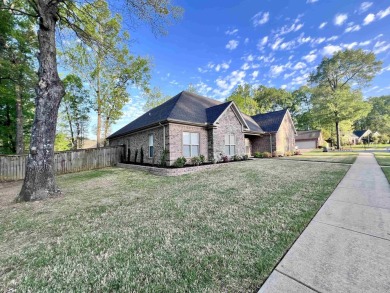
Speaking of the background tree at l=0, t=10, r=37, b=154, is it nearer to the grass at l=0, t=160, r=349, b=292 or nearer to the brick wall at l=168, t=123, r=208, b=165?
the brick wall at l=168, t=123, r=208, b=165

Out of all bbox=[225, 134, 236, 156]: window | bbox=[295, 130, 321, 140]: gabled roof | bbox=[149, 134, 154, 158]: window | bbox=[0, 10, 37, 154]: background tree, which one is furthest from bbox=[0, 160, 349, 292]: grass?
bbox=[295, 130, 321, 140]: gabled roof

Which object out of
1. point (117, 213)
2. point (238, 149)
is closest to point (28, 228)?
point (117, 213)

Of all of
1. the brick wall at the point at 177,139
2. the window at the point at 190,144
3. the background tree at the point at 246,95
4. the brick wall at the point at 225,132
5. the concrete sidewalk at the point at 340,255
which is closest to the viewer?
the concrete sidewalk at the point at 340,255

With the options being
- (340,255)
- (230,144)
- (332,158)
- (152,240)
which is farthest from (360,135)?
(152,240)

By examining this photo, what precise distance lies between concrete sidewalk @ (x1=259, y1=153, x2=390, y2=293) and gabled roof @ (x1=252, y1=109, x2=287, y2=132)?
668 inches

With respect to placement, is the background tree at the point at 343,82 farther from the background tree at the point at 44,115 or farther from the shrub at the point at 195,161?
the background tree at the point at 44,115

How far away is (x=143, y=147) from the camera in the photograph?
1368 centimetres

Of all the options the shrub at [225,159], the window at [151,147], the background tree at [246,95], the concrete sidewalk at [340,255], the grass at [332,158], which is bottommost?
the concrete sidewalk at [340,255]

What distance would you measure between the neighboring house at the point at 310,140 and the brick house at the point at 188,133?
31258 mm

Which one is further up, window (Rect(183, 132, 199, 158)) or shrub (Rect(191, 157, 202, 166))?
window (Rect(183, 132, 199, 158))

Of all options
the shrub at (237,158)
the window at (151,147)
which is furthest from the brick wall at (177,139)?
the shrub at (237,158)

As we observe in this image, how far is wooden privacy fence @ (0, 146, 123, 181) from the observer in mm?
9938

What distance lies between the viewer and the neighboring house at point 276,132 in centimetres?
1956

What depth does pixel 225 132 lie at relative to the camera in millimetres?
14031
